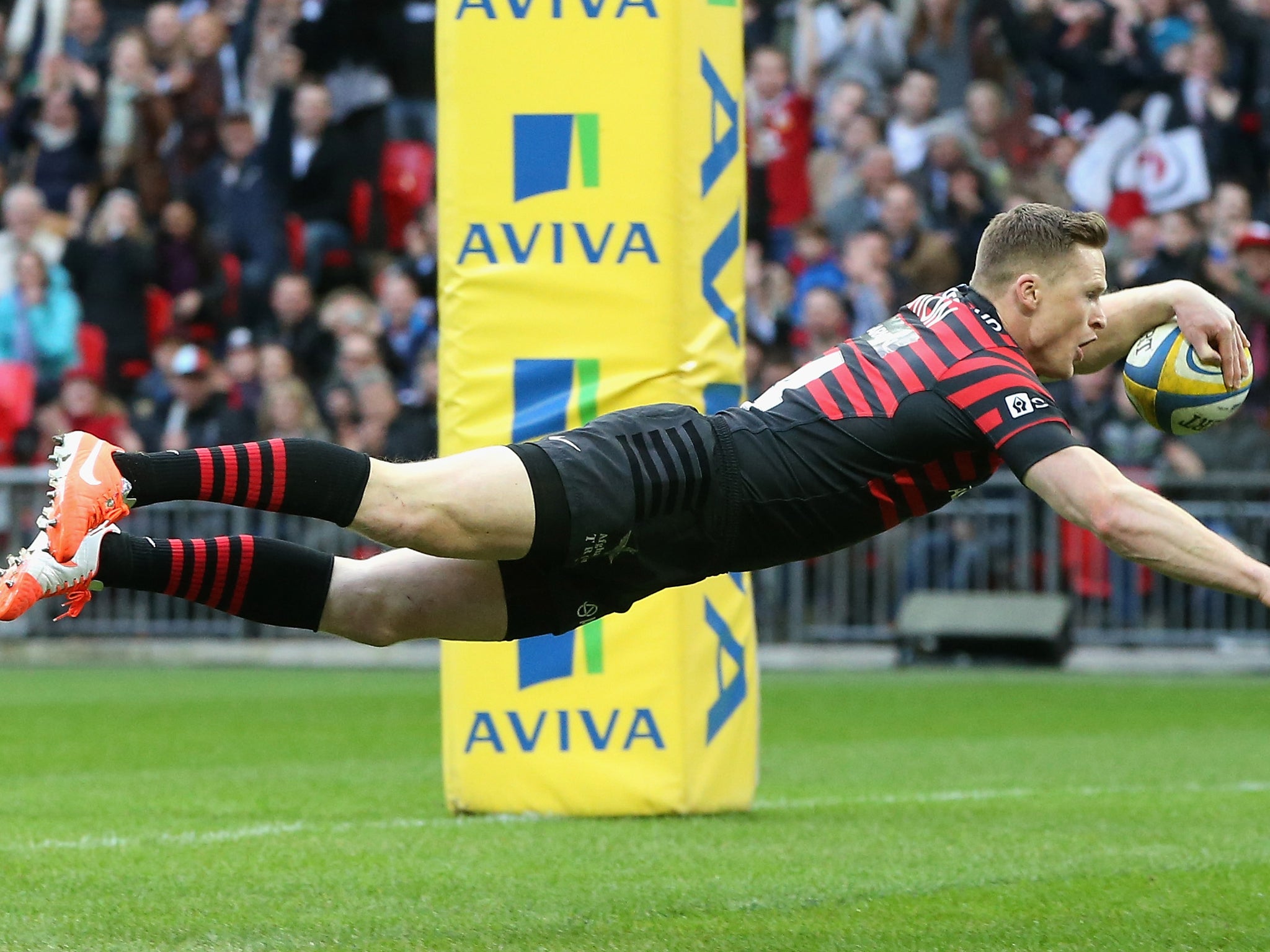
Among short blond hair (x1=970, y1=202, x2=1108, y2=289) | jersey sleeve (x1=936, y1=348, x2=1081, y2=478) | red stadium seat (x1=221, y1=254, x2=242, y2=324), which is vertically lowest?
jersey sleeve (x1=936, y1=348, x2=1081, y2=478)

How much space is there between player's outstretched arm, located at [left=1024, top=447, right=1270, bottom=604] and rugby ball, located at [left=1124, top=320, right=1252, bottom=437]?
89cm

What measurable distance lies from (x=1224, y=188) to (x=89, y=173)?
32.8ft

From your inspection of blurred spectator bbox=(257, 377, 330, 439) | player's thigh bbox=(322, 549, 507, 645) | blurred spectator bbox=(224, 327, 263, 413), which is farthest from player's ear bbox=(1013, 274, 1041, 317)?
blurred spectator bbox=(224, 327, 263, 413)

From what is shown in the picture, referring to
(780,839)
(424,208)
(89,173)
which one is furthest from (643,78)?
(89,173)

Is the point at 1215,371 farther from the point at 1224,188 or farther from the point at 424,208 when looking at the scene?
the point at 424,208

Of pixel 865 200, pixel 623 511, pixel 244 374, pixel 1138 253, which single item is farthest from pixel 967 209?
pixel 623 511

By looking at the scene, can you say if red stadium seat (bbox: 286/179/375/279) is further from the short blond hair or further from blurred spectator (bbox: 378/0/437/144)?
the short blond hair

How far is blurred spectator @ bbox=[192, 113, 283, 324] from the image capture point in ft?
57.9

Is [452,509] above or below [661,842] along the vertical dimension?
above

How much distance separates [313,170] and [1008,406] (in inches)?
518

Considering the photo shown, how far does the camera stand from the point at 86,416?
51.9ft

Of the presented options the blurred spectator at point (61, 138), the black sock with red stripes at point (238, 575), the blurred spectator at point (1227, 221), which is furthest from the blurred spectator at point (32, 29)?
the black sock with red stripes at point (238, 575)

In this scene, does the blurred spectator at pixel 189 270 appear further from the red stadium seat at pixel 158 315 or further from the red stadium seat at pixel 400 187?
the red stadium seat at pixel 400 187

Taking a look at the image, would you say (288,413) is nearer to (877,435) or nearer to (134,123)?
(134,123)
